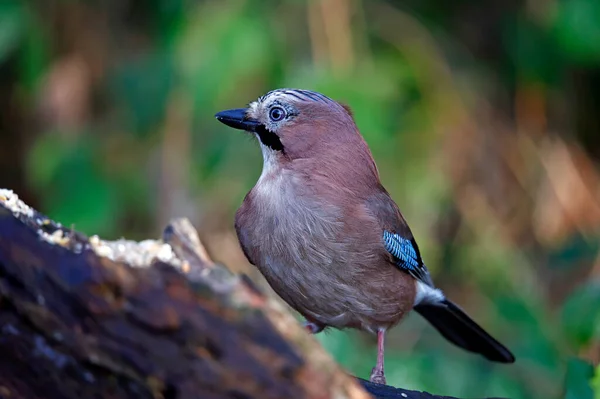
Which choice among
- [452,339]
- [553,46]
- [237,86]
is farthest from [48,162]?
[553,46]

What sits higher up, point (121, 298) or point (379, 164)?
point (379, 164)

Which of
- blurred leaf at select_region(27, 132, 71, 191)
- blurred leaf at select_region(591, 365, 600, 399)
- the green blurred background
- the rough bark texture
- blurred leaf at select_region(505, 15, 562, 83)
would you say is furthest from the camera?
blurred leaf at select_region(505, 15, 562, 83)

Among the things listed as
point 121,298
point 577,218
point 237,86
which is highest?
point 577,218

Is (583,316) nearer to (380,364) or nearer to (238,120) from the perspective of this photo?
(380,364)

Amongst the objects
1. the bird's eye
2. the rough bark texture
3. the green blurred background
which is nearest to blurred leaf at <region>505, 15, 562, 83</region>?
the green blurred background

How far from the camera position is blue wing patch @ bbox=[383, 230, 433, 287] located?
3.00 m

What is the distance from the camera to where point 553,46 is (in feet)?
16.8

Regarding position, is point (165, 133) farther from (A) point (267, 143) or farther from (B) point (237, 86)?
(A) point (267, 143)

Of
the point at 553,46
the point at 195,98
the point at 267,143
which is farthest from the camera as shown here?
the point at 553,46

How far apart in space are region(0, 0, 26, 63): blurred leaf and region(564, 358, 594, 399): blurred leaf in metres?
3.44

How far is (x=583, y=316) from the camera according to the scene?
125 inches

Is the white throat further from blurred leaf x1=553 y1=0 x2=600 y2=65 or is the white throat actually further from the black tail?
blurred leaf x1=553 y1=0 x2=600 y2=65

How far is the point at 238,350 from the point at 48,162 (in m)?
3.30

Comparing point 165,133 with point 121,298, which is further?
point 165,133
